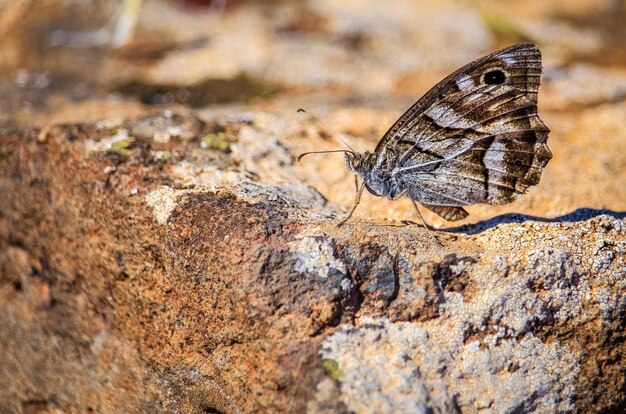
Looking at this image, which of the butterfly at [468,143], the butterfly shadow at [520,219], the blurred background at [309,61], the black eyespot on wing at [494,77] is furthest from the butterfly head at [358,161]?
the black eyespot on wing at [494,77]

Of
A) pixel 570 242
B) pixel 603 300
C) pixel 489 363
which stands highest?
pixel 570 242

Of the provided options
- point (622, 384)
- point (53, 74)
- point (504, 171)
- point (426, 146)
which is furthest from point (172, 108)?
point (622, 384)

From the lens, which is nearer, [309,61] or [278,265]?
[278,265]

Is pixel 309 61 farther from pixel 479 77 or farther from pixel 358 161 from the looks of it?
pixel 479 77

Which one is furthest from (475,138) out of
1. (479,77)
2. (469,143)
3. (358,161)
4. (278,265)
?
(278,265)

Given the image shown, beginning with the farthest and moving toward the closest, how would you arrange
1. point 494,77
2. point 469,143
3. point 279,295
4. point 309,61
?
point 309,61 < point 469,143 < point 494,77 < point 279,295

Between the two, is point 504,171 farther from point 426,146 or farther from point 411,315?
point 411,315

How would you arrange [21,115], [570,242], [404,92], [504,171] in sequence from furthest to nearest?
1. [404,92]
2. [21,115]
3. [504,171]
4. [570,242]
